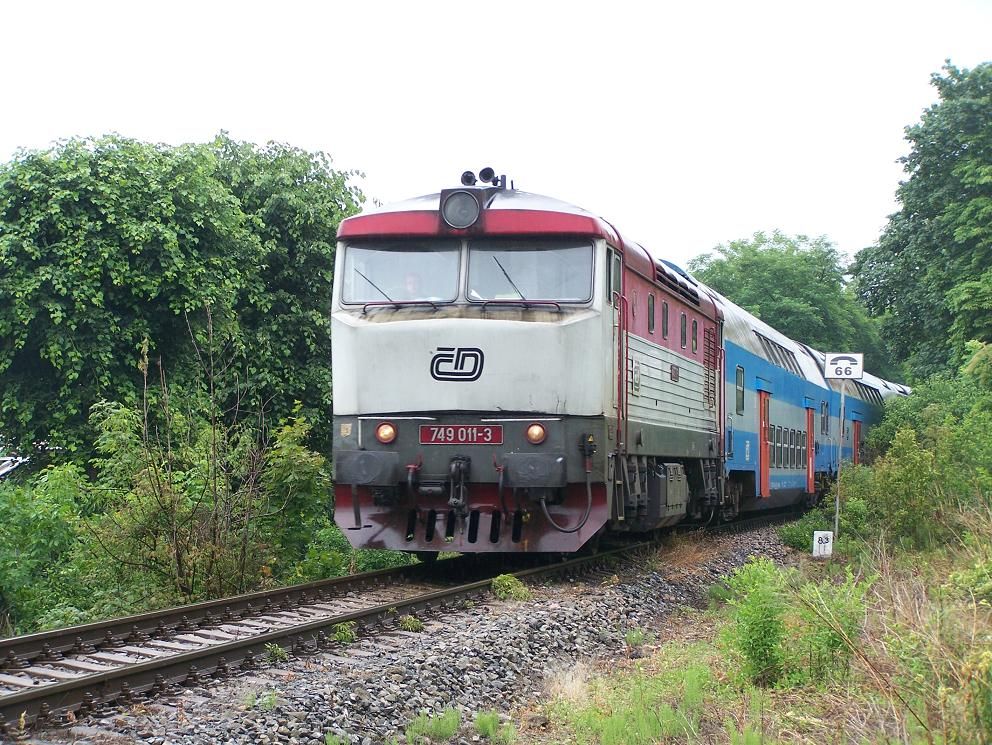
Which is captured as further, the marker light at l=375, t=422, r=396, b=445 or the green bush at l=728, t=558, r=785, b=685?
the marker light at l=375, t=422, r=396, b=445

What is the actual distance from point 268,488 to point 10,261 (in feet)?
21.2

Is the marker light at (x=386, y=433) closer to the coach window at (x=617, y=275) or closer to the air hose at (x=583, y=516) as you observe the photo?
the air hose at (x=583, y=516)

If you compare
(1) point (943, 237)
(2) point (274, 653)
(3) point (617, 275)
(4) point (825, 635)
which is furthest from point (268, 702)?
(1) point (943, 237)

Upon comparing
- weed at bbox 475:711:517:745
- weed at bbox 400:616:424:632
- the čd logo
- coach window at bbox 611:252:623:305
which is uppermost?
coach window at bbox 611:252:623:305

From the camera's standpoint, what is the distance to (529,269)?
10.8m

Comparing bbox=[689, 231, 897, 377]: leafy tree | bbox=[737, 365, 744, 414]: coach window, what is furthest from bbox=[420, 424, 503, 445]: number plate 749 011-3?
bbox=[689, 231, 897, 377]: leafy tree

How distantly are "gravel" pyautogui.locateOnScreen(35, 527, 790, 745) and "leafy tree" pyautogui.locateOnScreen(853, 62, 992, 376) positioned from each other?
18.9 m

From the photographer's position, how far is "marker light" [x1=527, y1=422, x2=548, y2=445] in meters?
10.4

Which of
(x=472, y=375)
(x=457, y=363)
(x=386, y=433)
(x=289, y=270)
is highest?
(x=289, y=270)

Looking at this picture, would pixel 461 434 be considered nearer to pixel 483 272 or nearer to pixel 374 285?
pixel 483 272

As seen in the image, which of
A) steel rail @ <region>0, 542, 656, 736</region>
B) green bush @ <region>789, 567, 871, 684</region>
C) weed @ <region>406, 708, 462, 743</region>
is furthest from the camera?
green bush @ <region>789, 567, 871, 684</region>

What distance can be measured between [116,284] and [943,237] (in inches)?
833

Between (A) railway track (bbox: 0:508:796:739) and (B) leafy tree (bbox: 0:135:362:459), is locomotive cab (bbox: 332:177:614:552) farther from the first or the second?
(B) leafy tree (bbox: 0:135:362:459)

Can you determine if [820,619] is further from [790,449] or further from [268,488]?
[790,449]
